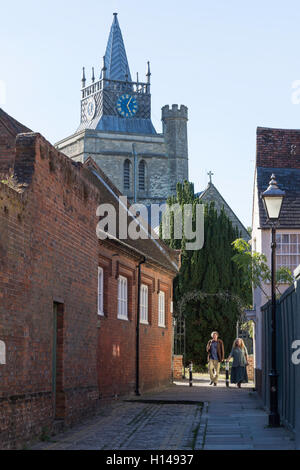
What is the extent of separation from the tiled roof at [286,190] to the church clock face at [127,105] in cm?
7299

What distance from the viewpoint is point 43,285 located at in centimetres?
1257

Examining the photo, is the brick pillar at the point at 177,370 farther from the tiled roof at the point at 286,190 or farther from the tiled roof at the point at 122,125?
the tiled roof at the point at 122,125

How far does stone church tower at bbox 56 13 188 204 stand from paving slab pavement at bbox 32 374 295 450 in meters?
68.8

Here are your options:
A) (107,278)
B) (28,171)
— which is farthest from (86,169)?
(28,171)

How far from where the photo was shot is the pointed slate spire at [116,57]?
96.4 meters

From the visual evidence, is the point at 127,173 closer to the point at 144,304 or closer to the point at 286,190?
the point at 144,304

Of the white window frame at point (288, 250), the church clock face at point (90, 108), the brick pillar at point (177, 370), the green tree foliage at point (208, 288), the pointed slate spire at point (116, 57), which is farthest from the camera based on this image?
the church clock face at point (90, 108)

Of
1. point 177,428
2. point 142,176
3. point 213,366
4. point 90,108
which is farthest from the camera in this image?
point 90,108

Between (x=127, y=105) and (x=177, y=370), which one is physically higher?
(x=127, y=105)

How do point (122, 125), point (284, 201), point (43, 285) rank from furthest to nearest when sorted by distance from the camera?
point (122, 125) < point (284, 201) < point (43, 285)

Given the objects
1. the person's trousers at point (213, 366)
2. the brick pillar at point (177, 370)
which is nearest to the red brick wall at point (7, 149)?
the person's trousers at point (213, 366)

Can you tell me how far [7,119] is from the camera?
16641 millimetres

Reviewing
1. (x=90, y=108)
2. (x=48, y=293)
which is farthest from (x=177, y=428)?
(x=90, y=108)

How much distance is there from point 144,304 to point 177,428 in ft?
37.5
